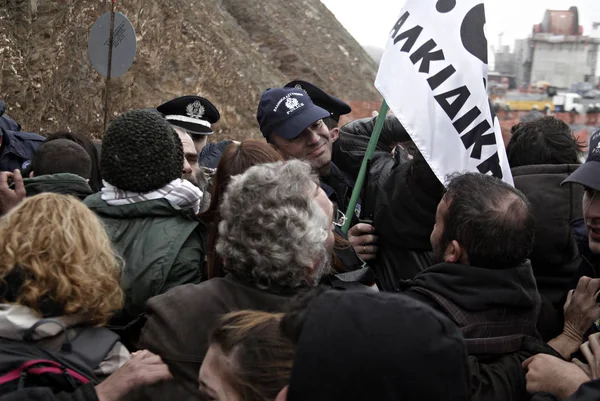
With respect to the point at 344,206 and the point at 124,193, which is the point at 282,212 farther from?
the point at 344,206

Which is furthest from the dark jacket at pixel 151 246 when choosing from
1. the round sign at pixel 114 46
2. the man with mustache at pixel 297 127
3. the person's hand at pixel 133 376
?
the round sign at pixel 114 46

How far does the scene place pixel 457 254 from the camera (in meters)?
2.59

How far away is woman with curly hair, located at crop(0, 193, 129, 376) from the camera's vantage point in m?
2.30

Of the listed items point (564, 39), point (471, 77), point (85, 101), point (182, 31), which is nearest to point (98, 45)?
point (85, 101)

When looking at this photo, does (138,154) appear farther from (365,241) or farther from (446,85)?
(446,85)

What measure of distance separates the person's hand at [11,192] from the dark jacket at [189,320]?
158 cm

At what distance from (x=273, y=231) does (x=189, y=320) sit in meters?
0.37

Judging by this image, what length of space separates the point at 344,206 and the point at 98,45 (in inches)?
211

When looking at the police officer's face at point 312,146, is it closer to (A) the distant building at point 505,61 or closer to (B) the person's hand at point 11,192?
(B) the person's hand at point 11,192

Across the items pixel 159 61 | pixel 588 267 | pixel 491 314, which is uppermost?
pixel 491 314

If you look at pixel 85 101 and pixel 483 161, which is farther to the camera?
pixel 85 101

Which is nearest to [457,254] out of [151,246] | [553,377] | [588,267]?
[553,377]

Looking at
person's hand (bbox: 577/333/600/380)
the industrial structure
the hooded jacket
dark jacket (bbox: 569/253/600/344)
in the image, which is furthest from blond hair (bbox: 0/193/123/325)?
the industrial structure

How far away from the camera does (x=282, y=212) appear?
237 cm
